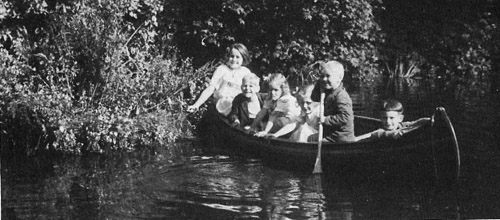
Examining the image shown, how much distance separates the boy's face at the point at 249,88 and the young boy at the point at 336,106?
1.96 m

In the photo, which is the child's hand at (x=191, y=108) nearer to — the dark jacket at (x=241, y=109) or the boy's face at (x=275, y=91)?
the dark jacket at (x=241, y=109)

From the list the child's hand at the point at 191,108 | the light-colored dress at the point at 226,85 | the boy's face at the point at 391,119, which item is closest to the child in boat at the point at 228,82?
the light-colored dress at the point at 226,85

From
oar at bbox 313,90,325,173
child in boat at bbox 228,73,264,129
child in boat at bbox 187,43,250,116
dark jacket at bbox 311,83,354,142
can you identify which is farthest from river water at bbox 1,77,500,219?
child in boat at bbox 187,43,250,116

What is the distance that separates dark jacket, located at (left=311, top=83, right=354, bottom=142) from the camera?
7.55 metres

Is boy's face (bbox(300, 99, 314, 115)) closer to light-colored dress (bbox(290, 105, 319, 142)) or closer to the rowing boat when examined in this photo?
light-colored dress (bbox(290, 105, 319, 142))

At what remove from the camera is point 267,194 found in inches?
260

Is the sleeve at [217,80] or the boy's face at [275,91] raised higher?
the sleeve at [217,80]

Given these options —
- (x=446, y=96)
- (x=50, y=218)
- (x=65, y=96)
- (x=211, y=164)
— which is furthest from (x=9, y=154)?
(x=446, y=96)

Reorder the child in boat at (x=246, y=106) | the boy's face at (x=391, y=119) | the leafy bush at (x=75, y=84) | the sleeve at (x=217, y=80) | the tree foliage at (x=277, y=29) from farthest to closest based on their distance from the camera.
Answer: the tree foliage at (x=277, y=29) < the sleeve at (x=217, y=80) < the child in boat at (x=246, y=106) < the leafy bush at (x=75, y=84) < the boy's face at (x=391, y=119)

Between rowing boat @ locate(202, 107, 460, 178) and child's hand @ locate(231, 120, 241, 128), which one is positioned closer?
rowing boat @ locate(202, 107, 460, 178)

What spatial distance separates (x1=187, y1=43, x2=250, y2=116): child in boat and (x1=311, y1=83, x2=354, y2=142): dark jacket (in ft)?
9.31

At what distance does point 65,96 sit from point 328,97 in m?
2.65

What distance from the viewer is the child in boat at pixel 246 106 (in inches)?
384

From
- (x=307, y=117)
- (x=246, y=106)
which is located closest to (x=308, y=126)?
(x=307, y=117)
